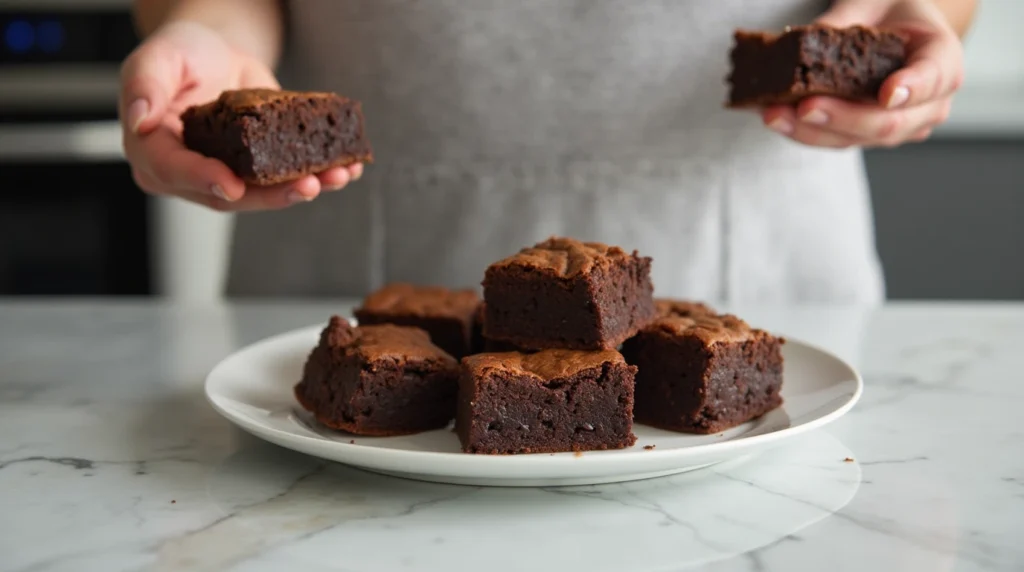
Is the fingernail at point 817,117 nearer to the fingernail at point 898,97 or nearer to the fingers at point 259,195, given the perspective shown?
the fingernail at point 898,97

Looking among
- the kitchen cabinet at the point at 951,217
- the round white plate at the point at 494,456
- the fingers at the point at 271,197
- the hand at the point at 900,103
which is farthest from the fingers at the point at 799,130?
the kitchen cabinet at the point at 951,217

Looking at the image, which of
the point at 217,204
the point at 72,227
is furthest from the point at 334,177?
the point at 72,227

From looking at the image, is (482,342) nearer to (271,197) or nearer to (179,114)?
(271,197)

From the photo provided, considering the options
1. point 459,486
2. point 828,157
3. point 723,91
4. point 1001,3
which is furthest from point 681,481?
point 1001,3

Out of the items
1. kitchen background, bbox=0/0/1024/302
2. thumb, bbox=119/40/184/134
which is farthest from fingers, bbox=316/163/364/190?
kitchen background, bbox=0/0/1024/302

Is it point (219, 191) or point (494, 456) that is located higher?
point (219, 191)
